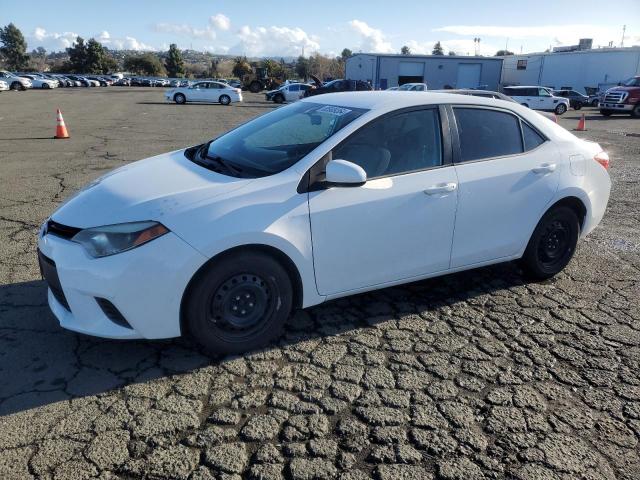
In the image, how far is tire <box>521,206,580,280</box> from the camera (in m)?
4.42

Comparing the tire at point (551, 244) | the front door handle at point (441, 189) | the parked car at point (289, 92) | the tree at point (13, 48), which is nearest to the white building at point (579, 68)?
the parked car at point (289, 92)

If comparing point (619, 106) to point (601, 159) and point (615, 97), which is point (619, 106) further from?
point (601, 159)

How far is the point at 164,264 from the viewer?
2938 millimetres

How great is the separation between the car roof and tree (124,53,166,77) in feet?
374

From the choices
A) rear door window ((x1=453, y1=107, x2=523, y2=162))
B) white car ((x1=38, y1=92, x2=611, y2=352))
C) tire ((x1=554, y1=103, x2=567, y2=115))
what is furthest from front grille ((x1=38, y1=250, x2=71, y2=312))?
tire ((x1=554, y1=103, x2=567, y2=115))

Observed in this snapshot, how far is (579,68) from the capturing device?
53094 millimetres

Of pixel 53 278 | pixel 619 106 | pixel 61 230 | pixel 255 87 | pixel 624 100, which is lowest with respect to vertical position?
pixel 255 87

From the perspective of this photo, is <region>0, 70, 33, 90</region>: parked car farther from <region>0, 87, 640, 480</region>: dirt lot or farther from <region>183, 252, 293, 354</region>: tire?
<region>183, 252, 293, 354</region>: tire

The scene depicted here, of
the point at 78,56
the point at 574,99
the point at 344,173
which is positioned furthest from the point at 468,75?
the point at 78,56

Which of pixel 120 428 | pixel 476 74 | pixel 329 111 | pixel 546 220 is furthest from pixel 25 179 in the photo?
pixel 476 74

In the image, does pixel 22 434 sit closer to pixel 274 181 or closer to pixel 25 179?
pixel 274 181

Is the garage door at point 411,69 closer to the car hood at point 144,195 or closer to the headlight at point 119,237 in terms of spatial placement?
the car hood at point 144,195

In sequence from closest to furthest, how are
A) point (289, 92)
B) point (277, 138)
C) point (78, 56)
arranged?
1. point (277, 138)
2. point (289, 92)
3. point (78, 56)

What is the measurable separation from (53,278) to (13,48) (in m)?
113
